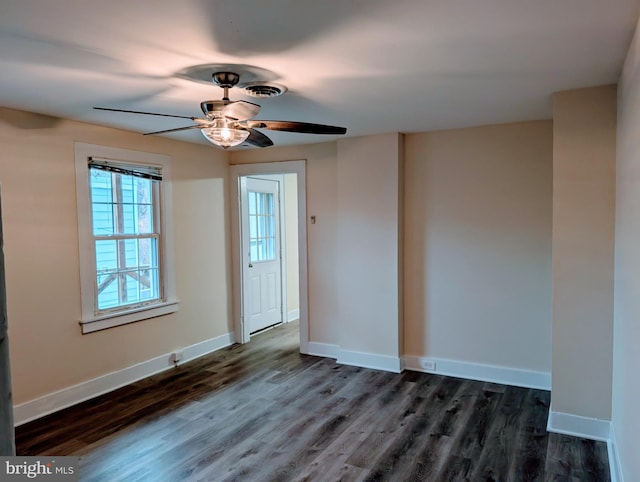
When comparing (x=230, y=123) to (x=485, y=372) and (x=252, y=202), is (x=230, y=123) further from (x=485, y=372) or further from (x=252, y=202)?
(x=252, y=202)

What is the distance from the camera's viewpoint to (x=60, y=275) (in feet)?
11.9

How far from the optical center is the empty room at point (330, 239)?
2.07 metres

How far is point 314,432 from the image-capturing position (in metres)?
3.23

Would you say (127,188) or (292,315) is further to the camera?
(292,315)

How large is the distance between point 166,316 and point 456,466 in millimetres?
3046

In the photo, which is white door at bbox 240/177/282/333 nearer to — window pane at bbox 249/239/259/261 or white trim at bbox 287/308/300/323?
window pane at bbox 249/239/259/261

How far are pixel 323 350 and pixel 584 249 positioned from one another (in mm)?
2882

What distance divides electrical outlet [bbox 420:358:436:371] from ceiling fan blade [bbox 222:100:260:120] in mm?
3076

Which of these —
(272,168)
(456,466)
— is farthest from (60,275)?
(456,466)

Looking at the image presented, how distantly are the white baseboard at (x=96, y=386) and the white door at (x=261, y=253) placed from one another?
871 millimetres

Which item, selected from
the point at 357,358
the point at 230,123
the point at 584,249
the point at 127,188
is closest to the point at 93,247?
the point at 127,188

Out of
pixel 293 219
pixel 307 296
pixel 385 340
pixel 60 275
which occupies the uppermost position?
pixel 293 219

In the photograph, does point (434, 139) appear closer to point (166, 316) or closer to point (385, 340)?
point (385, 340)

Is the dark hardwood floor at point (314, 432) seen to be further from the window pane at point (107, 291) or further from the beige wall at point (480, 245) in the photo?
the window pane at point (107, 291)
